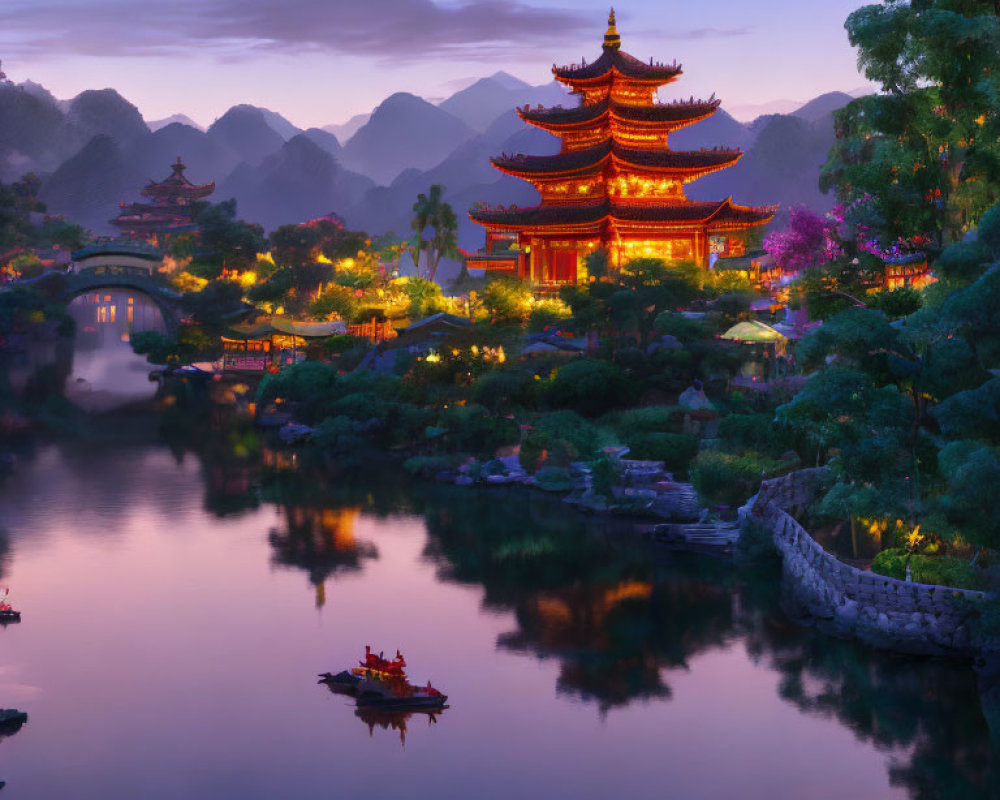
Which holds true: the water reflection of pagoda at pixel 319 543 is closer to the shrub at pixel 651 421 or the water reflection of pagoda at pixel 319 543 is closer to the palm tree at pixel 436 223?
the shrub at pixel 651 421

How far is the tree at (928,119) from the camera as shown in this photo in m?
24.6

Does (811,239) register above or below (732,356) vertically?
above

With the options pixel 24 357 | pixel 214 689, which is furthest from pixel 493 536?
pixel 24 357

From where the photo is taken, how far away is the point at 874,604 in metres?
24.1

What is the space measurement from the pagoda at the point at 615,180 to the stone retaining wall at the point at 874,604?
1493 inches

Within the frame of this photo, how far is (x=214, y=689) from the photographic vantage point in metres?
22.9

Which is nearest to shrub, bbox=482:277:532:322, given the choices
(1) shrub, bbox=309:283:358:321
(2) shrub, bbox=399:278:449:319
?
(2) shrub, bbox=399:278:449:319

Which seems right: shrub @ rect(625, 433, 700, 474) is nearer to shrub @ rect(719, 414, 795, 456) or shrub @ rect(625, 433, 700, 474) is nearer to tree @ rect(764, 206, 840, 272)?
shrub @ rect(719, 414, 795, 456)

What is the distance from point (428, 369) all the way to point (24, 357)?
4050 centimetres

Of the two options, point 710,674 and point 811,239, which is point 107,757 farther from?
point 811,239

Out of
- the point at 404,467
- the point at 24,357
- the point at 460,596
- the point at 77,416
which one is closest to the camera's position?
the point at 460,596

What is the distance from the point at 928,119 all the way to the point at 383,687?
15.9 m

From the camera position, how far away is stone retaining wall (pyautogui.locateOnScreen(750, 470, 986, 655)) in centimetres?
2297

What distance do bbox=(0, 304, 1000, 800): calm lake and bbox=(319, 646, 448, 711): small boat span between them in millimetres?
330
